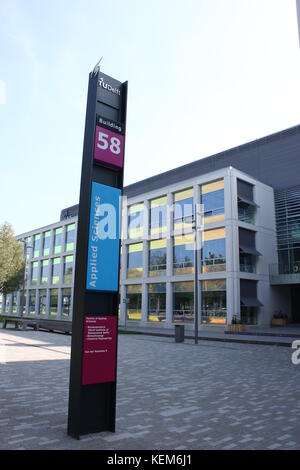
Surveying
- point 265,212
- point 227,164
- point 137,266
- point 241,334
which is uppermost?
point 227,164

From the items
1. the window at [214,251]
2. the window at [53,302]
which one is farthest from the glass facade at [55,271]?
the window at [214,251]

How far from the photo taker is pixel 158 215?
38.7 metres

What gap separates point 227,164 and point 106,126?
120ft

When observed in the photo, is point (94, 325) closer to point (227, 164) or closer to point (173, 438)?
point (173, 438)

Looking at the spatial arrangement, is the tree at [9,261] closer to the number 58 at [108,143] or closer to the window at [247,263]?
the window at [247,263]

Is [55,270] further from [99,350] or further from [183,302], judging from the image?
[99,350]

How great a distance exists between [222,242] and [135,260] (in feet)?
38.5

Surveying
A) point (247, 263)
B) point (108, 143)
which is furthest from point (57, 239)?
point (108, 143)

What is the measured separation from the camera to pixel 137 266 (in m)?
40.2

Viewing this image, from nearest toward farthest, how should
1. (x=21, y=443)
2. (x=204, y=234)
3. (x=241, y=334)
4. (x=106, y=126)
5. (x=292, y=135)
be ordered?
1. (x=21, y=443)
2. (x=106, y=126)
3. (x=241, y=334)
4. (x=204, y=234)
5. (x=292, y=135)

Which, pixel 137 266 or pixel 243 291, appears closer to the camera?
pixel 243 291

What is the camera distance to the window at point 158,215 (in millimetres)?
37875

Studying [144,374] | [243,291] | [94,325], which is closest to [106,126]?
[94,325]

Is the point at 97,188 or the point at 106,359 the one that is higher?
the point at 97,188
